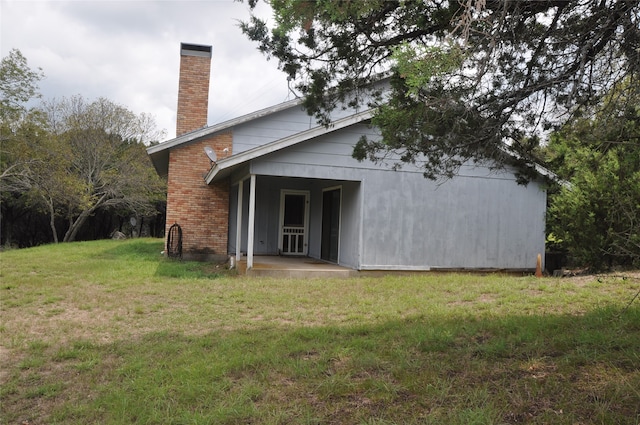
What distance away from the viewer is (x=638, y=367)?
416 centimetres

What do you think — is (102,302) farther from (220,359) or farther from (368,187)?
(368,187)

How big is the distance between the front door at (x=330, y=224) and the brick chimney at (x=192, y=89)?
468 cm

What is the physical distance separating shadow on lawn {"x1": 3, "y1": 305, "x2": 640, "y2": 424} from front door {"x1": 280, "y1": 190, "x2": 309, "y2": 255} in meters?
9.02

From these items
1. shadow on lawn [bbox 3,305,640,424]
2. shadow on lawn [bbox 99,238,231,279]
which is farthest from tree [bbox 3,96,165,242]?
shadow on lawn [bbox 3,305,640,424]

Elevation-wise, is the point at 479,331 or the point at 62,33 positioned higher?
the point at 62,33

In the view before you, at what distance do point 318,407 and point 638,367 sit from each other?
275 centimetres

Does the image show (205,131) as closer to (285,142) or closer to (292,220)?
(292,220)

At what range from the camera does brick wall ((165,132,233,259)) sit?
13.9 meters

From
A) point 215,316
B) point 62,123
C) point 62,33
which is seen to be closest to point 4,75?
point 62,123

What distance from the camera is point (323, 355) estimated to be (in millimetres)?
4910

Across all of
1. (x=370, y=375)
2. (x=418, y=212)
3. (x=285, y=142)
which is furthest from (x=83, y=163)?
(x=370, y=375)

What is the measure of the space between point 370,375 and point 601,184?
765 centimetres

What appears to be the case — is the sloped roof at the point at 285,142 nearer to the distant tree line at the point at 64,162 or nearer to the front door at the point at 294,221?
the front door at the point at 294,221

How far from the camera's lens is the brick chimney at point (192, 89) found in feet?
49.3
